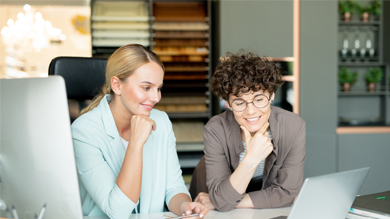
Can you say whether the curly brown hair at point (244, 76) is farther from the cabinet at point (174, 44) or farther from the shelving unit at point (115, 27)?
the shelving unit at point (115, 27)

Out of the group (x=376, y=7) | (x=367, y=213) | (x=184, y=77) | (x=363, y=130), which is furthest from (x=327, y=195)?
(x=376, y=7)

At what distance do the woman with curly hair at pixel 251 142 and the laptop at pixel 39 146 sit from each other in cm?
64

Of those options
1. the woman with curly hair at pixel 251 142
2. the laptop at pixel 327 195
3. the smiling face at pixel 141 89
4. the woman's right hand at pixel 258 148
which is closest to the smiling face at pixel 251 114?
the woman with curly hair at pixel 251 142

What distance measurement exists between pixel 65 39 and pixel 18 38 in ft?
2.19

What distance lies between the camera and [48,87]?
2.22 ft

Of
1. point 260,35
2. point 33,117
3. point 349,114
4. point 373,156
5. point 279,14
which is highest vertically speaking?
point 279,14

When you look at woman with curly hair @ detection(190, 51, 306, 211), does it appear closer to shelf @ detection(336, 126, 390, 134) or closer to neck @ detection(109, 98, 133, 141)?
neck @ detection(109, 98, 133, 141)

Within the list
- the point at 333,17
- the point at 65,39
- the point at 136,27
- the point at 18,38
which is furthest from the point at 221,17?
the point at 18,38

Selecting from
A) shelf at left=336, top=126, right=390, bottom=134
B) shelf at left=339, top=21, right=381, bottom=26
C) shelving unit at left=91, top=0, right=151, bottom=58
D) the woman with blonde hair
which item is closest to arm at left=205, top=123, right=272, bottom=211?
the woman with blonde hair

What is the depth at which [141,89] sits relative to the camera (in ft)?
4.25

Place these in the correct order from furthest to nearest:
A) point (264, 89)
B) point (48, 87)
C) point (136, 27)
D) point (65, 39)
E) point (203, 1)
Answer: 1. point (65, 39)
2. point (203, 1)
3. point (136, 27)
4. point (264, 89)
5. point (48, 87)

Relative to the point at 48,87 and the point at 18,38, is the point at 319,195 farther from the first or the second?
the point at 18,38

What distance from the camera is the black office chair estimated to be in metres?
1.60

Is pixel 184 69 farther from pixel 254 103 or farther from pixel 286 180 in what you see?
pixel 286 180
